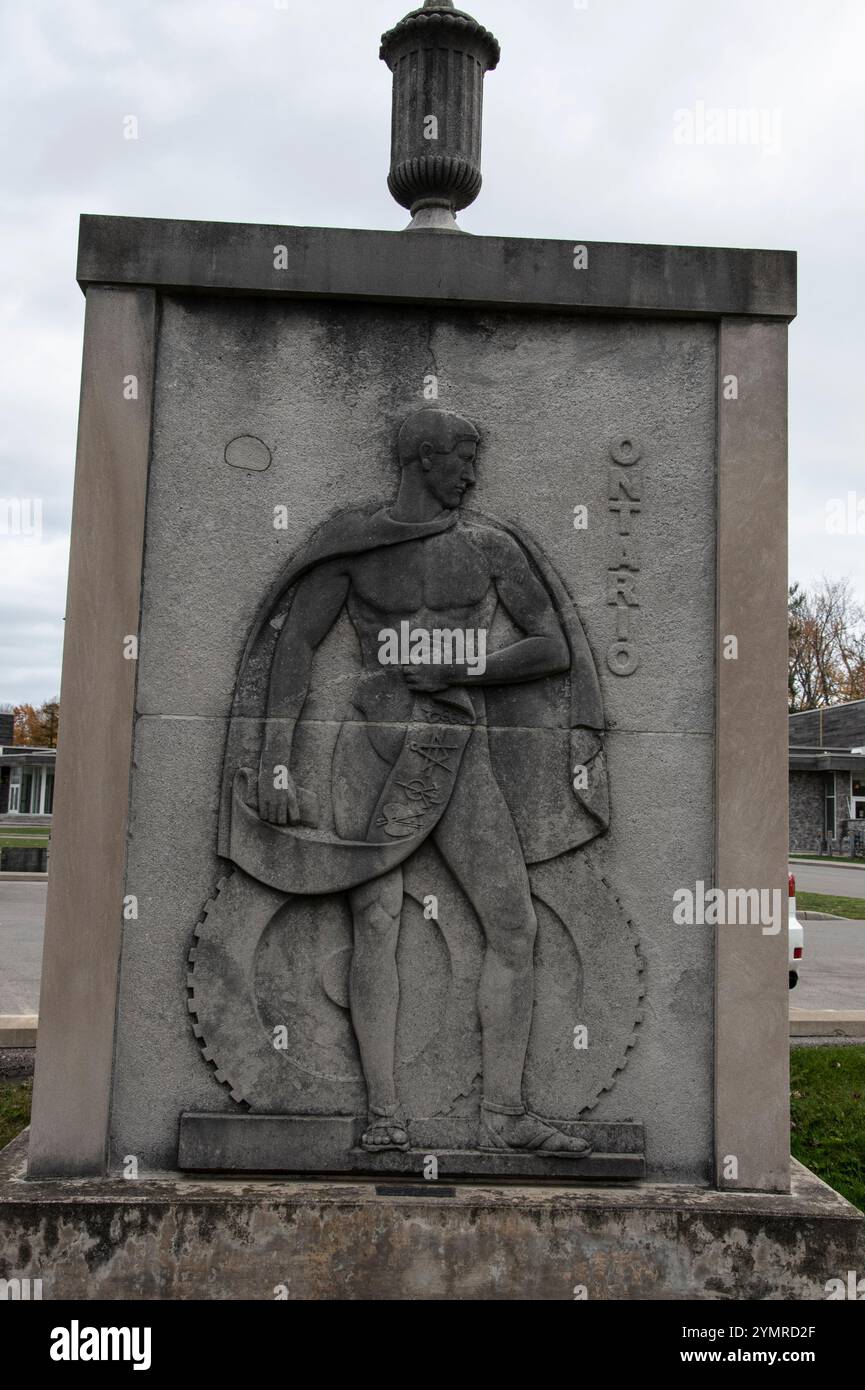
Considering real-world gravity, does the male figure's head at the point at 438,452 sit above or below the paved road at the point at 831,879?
above

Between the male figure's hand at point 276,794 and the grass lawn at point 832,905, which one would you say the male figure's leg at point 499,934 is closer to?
the male figure's hand at point 276,794

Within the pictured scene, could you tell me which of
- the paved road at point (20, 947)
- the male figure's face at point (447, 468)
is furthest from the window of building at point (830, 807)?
the male figure's face at point (447, 468)

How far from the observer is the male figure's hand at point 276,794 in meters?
4.39

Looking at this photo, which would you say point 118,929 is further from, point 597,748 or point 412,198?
point 412,198

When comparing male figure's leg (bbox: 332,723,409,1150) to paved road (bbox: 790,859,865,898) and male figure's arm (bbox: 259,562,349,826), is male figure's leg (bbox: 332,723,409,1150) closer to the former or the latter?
male figure's arm (bbox: 259,562,349,826)

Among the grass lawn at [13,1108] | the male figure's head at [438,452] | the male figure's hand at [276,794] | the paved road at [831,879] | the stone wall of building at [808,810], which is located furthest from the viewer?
the stone wall of building at [808,810]

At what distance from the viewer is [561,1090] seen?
4.40 m

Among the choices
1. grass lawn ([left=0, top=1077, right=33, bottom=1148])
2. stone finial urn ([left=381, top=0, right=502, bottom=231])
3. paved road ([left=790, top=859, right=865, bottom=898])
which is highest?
stone finial urn ([left=381, top=0, right=502, bottom=231])

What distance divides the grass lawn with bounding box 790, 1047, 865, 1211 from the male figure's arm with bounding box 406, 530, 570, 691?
10.7ft

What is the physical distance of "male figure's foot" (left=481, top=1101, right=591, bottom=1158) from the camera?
14.1 feet

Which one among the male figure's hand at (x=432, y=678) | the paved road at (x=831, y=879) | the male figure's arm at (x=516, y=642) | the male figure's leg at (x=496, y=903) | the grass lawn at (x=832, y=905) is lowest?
the grass lawn at (x=832, y=905)

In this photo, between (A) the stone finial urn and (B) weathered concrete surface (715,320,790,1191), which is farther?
(A) the stone finial urn

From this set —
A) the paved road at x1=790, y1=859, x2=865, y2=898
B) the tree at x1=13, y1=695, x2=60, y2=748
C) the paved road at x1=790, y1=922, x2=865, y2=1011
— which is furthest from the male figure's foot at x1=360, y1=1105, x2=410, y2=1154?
the tree at x1=13, y1=695, x2=60, y2=748

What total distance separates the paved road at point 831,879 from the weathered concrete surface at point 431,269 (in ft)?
64.8
